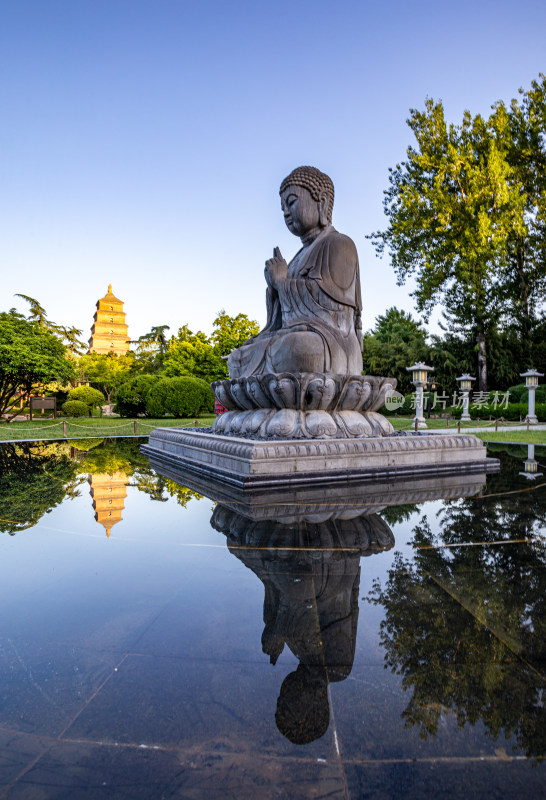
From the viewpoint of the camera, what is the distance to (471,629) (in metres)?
1.54

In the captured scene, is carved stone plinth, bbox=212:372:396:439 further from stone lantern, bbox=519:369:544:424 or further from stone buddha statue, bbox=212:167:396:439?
stone lantern, bbox=519:369:544:424

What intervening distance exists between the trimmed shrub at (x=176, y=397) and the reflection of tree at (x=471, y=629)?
642 inches

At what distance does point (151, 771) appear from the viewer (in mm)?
964

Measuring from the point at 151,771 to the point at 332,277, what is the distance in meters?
5.28

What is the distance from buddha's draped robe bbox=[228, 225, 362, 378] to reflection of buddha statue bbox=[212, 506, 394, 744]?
104 inches

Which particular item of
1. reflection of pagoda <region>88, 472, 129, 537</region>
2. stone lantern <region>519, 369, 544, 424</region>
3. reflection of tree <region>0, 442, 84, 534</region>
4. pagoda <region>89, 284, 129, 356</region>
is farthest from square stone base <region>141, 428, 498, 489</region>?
pagoda <region>89, 284, 129, 356</region>

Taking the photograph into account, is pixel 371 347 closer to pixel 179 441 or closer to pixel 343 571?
pixel 179 441

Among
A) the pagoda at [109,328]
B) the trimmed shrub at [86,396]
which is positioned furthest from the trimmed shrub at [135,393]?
the pagoda at [109,328]

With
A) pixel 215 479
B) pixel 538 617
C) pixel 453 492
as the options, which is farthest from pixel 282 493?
pixel 538 617

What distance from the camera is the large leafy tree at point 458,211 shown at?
775 inches

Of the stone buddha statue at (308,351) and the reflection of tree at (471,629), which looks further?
the stone buddha statue at (308,351)

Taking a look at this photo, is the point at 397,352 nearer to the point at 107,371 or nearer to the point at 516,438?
Result: the point at 516,438

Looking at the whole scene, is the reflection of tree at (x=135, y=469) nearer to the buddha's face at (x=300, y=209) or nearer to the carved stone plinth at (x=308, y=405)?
the carved stone plinth at (x=308, y=405)

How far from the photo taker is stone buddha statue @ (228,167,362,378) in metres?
5.16
